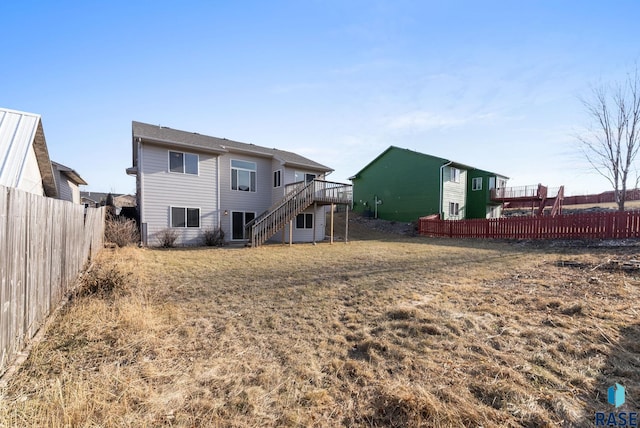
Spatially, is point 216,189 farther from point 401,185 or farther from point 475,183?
point 475,183

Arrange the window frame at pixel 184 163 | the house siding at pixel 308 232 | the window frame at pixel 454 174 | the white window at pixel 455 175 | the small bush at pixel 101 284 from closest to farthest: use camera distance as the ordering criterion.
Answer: the small bush at pixel 101 284
the window frame at pixel 184 163
the house siding at pixel 308 232
the window frame at pixel 454 174
the white window at pixel 455 175

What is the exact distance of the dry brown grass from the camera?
211 centimetres

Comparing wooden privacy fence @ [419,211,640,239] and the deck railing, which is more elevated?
the deck railing

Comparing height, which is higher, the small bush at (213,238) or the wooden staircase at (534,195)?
the wooden staircase at (534,195)

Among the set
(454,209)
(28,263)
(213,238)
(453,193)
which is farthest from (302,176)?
(454,209)

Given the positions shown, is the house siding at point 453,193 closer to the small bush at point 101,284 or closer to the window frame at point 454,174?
the window frame at point 454,174

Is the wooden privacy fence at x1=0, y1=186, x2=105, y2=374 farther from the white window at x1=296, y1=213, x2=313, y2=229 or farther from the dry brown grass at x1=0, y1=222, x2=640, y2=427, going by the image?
the white window at x1=296, y1=213, x2=313, y2=229

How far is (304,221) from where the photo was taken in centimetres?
1717

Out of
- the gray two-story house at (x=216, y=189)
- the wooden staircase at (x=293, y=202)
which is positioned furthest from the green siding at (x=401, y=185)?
the gray two-story house at (x=216, y=189)

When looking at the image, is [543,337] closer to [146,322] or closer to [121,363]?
[121,363]

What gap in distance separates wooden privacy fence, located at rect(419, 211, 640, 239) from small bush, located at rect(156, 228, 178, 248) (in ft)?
55.4

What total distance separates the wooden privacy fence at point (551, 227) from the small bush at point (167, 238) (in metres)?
16.9

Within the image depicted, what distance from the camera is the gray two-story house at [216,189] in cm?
1258

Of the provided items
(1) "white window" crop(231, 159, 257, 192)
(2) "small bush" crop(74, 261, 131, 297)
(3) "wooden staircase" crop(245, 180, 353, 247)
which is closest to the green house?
(3) "wooden staircase" crop(245, 180, 353, 247)
